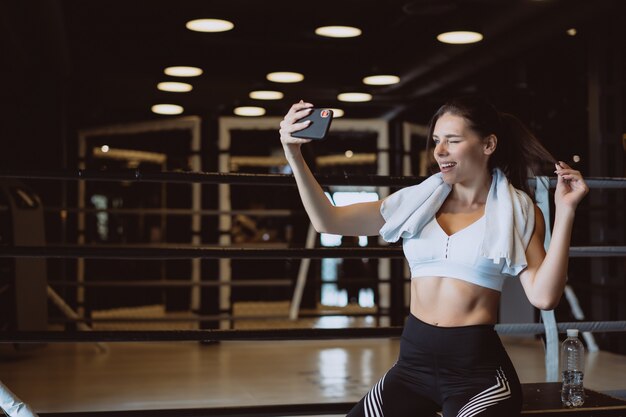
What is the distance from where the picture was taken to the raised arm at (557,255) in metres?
1.91

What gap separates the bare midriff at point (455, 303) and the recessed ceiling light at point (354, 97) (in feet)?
21.8

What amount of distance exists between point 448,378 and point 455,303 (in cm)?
17

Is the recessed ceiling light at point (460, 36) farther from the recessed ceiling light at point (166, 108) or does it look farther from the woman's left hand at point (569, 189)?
the woman's left hand at point (569, 189)

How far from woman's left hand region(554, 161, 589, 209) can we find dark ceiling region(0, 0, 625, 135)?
3.96 meters

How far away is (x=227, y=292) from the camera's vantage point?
786 cm

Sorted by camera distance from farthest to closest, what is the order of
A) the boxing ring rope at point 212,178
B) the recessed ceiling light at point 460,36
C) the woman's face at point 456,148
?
the recessed ceiling light at point 460,36 → the boxing ring rope at point 212,178 → the woman's face at point 456,148

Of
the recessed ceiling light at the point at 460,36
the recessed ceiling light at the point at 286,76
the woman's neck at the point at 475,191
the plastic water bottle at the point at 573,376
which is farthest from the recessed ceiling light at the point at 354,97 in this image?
the woman's neck at the point at 475,191

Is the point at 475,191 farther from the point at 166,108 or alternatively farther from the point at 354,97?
the point at 166,108

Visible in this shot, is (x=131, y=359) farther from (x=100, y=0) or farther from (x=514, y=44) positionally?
(x=514, y=44)

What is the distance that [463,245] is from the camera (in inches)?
79.1

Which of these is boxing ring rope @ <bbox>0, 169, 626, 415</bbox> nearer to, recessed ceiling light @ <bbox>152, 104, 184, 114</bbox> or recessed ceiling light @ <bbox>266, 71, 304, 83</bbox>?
recessed ceiling light @ <bbox>266, 71, 304, 83</bbox>

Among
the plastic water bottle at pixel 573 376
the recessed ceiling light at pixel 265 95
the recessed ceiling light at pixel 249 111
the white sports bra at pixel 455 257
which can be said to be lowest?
the plastic water bottle at pixel 573 376

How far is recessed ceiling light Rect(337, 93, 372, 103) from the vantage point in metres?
8.66

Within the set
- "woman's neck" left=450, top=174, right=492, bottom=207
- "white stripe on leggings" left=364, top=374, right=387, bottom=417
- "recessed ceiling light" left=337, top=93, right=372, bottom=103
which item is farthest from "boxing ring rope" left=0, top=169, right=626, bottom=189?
"recessed ceiling light" left=337, top=93, right=372, bottom=103
